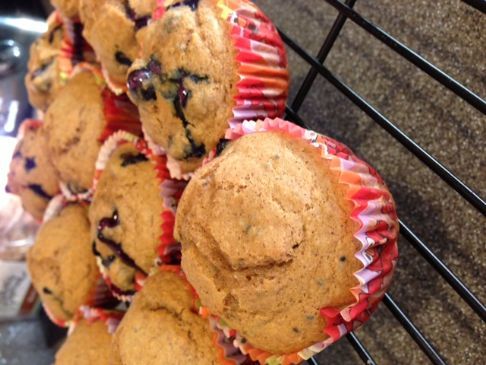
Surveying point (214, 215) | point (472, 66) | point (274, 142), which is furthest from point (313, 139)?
point (472, 66)

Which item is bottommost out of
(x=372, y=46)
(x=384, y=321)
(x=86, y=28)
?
(x=384, y=321)

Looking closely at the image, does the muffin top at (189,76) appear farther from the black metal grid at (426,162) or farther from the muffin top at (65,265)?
the muffin top at (65,265)

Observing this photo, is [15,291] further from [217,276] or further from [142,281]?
[217,276]

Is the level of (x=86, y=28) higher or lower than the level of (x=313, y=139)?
lower

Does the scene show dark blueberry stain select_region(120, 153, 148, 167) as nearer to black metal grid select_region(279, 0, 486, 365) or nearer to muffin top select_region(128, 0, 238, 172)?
muffin top select_region(128, 0, 238, 172)

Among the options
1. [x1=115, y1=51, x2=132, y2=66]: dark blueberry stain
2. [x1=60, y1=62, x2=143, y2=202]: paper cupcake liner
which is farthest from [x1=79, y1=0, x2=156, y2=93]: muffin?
[x1=60, y1=62, x2=143, y2=202]: paper cupcake liner

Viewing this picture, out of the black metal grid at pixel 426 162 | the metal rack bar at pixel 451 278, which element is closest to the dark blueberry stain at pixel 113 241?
the black metal grid at pixel 426 162
